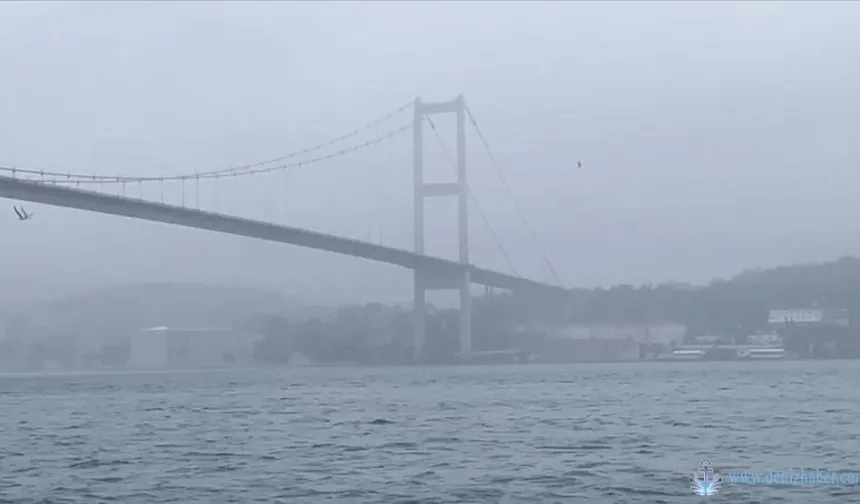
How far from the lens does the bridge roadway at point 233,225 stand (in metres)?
26.8

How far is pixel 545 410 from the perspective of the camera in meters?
16.8

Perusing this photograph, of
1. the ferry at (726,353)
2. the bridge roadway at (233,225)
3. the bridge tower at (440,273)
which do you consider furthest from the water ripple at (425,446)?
the ferry at (726,353)

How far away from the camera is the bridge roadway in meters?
26.8

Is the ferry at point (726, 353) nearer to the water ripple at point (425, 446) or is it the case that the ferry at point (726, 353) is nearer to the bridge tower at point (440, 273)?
the bridge tower at point (440, 273)

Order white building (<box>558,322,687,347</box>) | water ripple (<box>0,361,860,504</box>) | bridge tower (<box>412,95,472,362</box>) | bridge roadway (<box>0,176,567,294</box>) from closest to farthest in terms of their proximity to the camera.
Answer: water ripple (<box>0,361,860,504</box>) < bridge roadway (<box>0,176,567,294</box>) < bridge tower (<box>412,95,472,362</box>) < white building (<box>558,322,687,347</box>)

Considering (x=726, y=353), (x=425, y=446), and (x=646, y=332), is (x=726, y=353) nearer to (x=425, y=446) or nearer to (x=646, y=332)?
(x=646, y=332)

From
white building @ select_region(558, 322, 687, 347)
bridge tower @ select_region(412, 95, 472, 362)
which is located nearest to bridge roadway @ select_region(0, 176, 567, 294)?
bridge tower @ select_region(412, 95, 472, 362)

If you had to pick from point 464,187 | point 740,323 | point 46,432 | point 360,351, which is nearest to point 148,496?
point 46,432

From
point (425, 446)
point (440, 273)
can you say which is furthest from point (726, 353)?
point (425, 446)

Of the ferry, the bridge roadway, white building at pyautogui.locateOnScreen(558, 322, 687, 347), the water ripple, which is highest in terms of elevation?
the bridge roadway

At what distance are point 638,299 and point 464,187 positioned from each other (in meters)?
11.9

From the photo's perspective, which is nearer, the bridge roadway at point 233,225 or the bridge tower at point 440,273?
the bridge roadway at point 233,225

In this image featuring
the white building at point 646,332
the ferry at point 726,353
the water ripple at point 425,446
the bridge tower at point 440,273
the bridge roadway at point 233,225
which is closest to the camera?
the water ripple at point 425,446

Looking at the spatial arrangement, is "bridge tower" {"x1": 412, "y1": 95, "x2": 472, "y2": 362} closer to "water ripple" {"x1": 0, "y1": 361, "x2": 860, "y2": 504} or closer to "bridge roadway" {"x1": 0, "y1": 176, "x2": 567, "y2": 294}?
"bridge roadway" {"x1": 0, "y1": 176, "x2": 567, "y2": 294}
